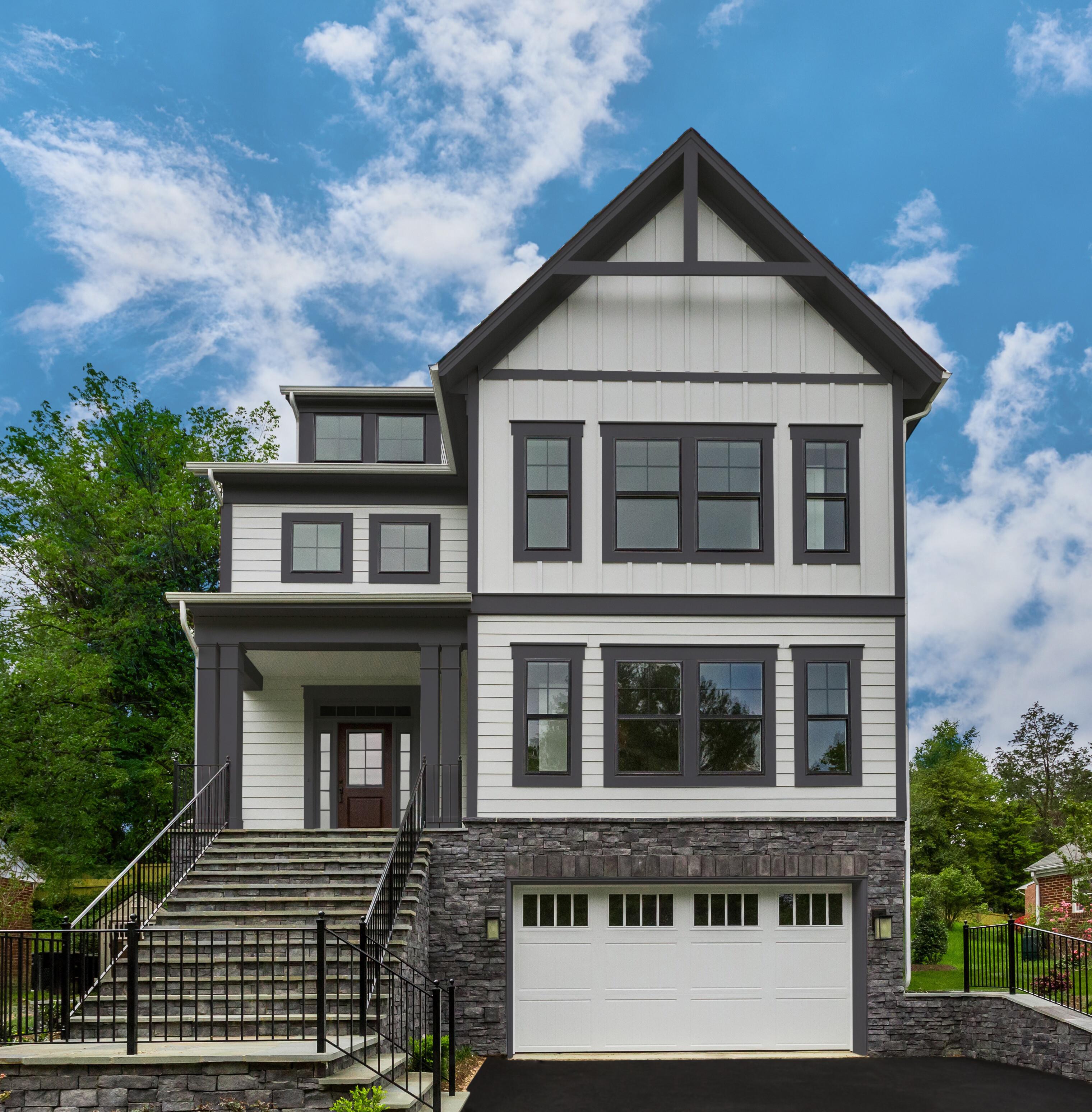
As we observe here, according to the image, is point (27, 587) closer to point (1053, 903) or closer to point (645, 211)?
point (645, 211)

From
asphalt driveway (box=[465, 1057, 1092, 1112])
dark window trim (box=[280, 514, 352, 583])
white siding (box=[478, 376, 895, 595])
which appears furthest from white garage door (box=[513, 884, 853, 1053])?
dark window trim (box=[280, 514, 352, 583])

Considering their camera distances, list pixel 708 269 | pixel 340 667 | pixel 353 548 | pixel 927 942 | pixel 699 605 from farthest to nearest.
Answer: pixel 927 942 → pixel 353 548 → pixel 340 667 → pixel 708 269 → pixel 699 605

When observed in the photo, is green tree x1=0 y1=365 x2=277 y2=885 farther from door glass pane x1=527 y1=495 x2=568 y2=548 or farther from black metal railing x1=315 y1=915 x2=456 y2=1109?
black metal railing x1=315 y1=915 x2=456 y2=1109

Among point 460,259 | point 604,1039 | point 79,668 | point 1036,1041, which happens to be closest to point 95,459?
point 79,668

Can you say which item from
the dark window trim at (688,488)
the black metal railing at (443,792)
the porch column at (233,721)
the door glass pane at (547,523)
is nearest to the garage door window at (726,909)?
the black metal railing at (443,792)

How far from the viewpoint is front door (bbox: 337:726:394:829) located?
18.7 metres

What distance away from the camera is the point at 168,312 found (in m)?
59.2

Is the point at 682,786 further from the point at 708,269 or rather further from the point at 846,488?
the point at 708,269

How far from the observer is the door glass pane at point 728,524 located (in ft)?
50.8

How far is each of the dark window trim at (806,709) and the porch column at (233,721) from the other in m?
7.51

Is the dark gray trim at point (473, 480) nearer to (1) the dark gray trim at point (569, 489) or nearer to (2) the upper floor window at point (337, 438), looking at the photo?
(1) the dark gray trim at point (569, 489)

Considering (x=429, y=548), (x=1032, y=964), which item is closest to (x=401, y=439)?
(x=429, y=548)

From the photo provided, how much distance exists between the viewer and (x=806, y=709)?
49.9 ft

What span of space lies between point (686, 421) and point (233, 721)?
745cm
